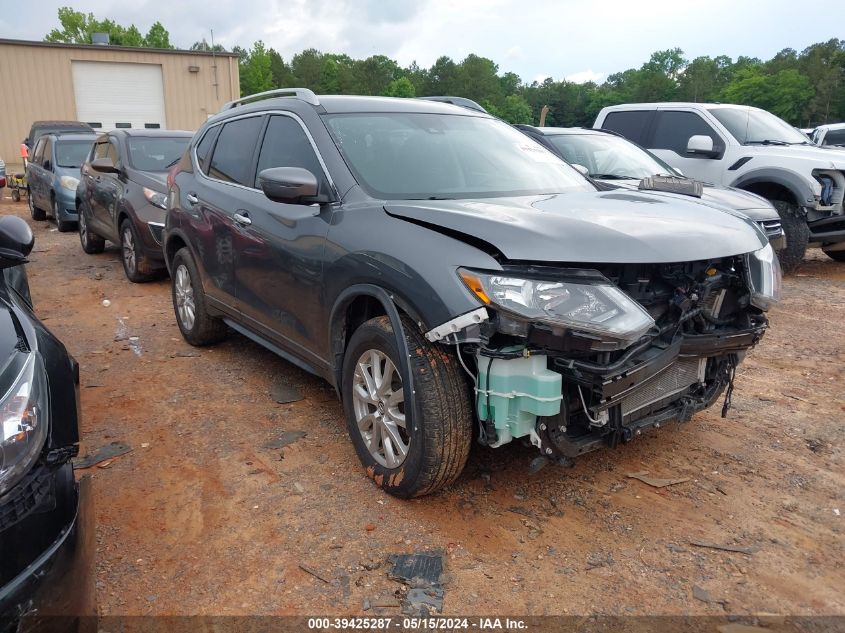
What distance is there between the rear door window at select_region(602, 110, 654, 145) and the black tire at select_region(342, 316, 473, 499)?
305 inches

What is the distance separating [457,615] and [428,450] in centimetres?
65

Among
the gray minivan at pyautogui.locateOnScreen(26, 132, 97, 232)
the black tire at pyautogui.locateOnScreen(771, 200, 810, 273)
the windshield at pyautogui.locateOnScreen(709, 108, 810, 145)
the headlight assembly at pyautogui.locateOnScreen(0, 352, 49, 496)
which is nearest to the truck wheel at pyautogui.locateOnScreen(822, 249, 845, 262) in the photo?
the windshield at pyautogui.locateOnScreen(709, 108, 810, 145)

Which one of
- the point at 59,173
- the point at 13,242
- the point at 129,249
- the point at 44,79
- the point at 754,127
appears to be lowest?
the point at 129,249

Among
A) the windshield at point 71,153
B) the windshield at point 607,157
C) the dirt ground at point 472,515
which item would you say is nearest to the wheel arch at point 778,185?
the windshield at point 607,157

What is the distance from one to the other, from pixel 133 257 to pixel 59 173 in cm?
494

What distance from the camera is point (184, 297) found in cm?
530

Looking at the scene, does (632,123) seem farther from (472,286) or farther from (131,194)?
(472,286)

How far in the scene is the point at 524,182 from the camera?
145 inches

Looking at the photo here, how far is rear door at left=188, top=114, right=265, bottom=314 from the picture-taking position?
4.24 m

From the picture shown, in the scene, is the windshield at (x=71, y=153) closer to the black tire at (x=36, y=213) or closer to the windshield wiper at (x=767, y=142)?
the black tire at (x=36, y=213)

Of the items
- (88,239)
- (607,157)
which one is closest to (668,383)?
(607,157)

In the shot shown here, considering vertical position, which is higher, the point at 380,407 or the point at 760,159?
the point at 760,159

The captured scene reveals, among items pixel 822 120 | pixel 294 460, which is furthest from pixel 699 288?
pixel 822 120

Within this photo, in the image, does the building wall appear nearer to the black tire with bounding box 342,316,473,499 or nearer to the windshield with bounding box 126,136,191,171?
the windshield with bounding box 126,136,191,171
